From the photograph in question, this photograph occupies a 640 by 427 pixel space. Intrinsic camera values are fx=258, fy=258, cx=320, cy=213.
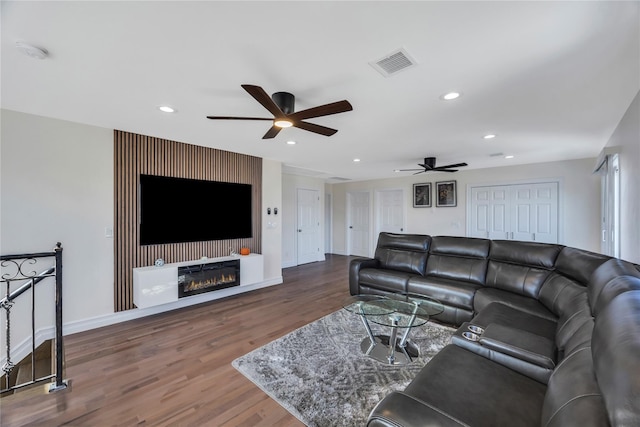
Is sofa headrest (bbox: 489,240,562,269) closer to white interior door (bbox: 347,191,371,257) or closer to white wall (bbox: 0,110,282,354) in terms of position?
white interior door (bbox: 347,191,371,257)

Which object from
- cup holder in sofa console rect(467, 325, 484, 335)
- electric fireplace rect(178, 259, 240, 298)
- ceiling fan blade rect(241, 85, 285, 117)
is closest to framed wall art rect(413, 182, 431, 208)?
electric fireplace rect(178, 259, 240, 298)

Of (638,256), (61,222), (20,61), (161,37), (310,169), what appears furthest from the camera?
(310,169)

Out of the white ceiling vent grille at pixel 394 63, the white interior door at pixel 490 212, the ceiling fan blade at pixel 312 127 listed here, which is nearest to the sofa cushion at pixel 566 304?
the white ceiling vent grille at pixel 394 63

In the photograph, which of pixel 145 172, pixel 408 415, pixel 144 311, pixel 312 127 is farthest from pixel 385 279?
pixel 145 172

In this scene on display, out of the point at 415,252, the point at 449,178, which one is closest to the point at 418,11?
the point at 415,252

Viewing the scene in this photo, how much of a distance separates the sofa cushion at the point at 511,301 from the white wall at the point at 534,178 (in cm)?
345

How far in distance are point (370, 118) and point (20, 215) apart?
12.5 ft

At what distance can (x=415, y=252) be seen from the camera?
3926 mm

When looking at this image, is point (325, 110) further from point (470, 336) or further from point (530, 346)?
point (530, 346)

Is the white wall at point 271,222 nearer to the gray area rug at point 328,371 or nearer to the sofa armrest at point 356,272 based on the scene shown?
the sofa armrest at point 356,272

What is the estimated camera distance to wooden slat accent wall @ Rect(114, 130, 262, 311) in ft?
10.8

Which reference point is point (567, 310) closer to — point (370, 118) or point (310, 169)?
point (370, 118)

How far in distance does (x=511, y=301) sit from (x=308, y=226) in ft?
16.3

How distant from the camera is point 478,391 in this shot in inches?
51.3
